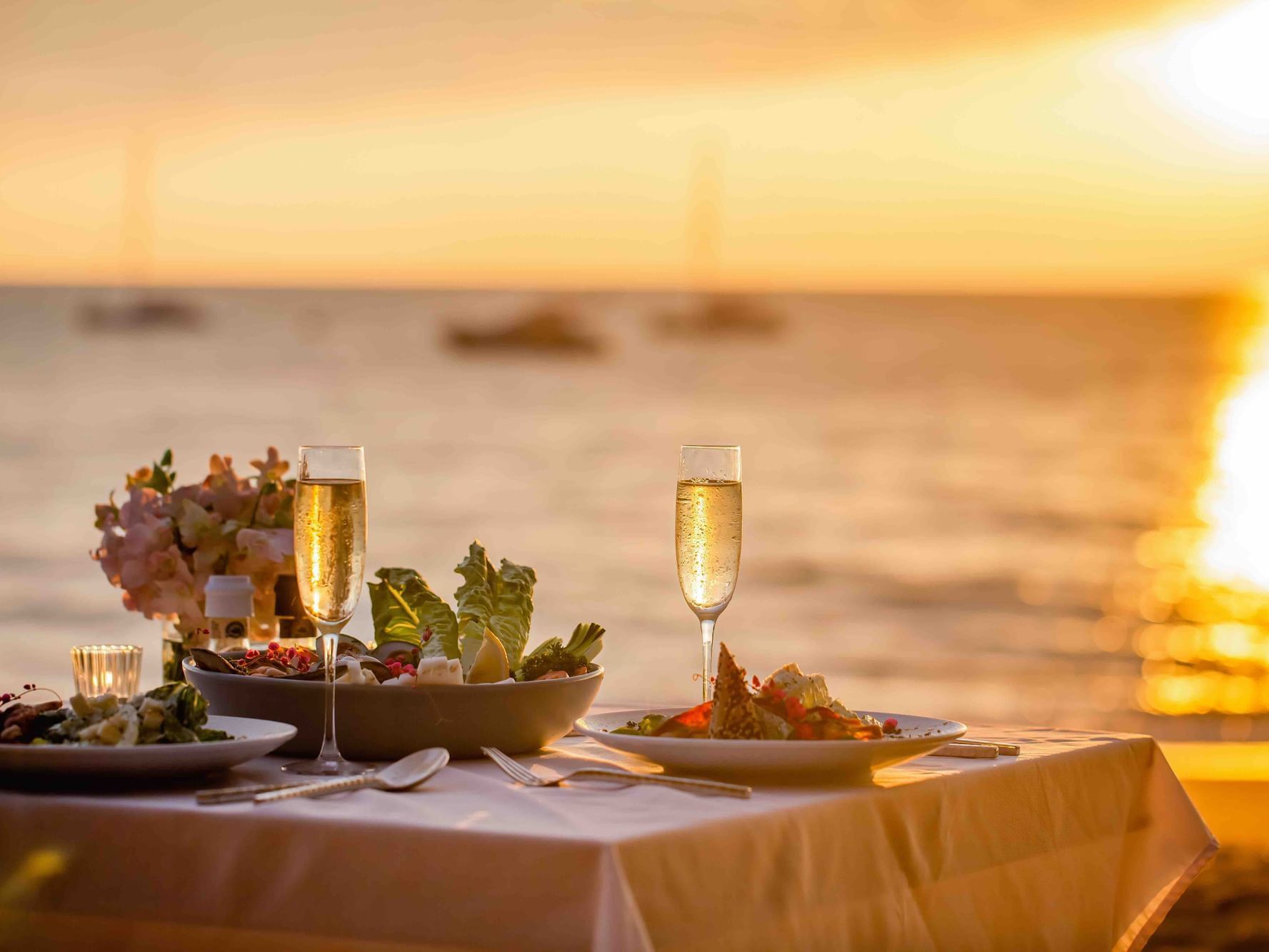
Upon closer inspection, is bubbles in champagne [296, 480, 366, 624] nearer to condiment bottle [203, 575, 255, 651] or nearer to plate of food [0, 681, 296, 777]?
plate of food [0, 681, 296, 777]

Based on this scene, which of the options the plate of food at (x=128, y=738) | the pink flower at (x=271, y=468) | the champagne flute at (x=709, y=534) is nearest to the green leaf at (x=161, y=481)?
the pink flower at (x=271, y=468)

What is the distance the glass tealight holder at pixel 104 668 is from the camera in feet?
7.36

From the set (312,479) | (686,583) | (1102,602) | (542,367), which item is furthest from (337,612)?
(542,367)

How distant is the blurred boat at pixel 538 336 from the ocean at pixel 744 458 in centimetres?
75

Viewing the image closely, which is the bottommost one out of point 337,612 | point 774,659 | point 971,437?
point 774,659

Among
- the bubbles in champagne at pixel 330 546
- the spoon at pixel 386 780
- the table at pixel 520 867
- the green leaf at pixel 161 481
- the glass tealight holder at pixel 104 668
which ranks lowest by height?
the table at pixel 520 867

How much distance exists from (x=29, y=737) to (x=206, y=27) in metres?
26.4

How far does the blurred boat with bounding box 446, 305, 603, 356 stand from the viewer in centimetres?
4691

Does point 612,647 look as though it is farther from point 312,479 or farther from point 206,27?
point 206,27

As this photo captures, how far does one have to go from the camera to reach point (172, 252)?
47.1 metres

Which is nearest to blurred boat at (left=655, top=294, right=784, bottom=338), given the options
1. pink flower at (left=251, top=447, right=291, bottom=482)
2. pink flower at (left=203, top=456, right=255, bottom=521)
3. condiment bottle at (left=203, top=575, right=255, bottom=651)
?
pink flower at (left=251, top=447, right=291, bottom=482)

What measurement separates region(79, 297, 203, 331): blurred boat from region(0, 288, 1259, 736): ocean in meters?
0.56

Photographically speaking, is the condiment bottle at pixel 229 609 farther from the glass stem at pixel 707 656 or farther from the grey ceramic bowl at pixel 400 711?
the glass stem at pixel 707 656

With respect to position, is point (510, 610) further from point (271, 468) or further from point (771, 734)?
point (271, 468)
